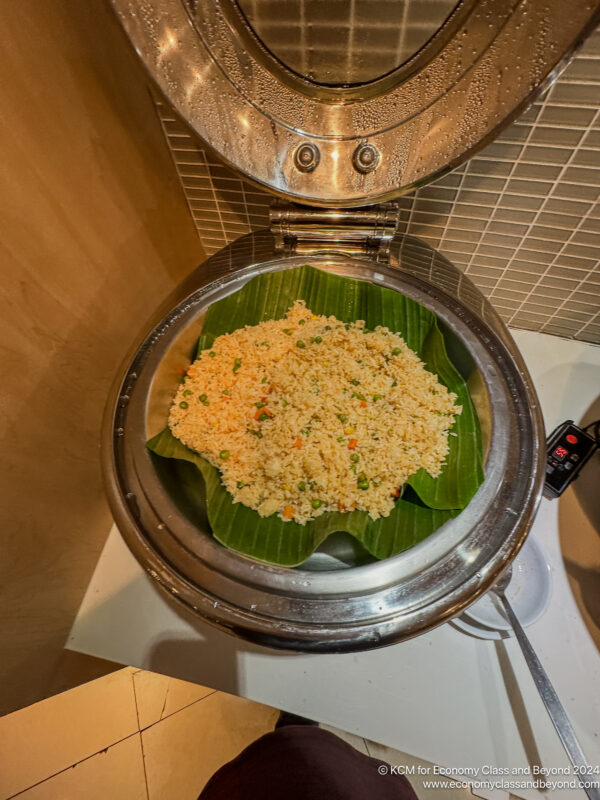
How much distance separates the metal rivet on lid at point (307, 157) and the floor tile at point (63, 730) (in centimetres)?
159

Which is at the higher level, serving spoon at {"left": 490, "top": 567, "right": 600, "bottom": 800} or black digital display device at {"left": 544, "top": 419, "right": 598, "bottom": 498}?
black digital display device at {"left": 544, "top": 419, "right": 598, "bottom": 498}

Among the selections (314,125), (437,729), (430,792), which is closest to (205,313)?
(314,125)

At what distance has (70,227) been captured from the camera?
708 millimetres

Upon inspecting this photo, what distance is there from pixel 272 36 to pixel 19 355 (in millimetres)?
663

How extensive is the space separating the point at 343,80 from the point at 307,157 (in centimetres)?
14

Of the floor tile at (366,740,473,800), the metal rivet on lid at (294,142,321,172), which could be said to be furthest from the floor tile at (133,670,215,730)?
the metal rivet on lid at (294,142,321,172)

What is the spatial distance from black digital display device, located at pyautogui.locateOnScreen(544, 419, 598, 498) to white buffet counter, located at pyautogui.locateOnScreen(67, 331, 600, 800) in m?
0.16

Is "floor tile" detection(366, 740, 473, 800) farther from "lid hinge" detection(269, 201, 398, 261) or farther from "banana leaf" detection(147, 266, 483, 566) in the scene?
"lid hinge" detection(269, 201, 398, 261)

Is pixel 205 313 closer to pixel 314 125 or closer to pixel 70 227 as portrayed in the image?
pixel 70 227

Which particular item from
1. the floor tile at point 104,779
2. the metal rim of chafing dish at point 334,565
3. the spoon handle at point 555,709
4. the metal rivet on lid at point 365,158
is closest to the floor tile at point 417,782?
the spoon handle at point 555,709

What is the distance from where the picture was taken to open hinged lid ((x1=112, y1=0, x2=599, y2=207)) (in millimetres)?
575

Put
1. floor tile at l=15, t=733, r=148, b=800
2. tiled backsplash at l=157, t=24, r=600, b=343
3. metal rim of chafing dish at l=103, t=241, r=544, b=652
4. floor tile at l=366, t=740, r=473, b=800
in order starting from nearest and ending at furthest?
metal rim of chafing dish at l=103, t=241, r=544, b=652 < tiled backsplash at l=157, t=24, r=600, b=343 < floor tile at l=366, t=740, r=473, b=800 < floor tile at l=15, t=733, r=148, b=800

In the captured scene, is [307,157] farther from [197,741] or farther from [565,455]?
[197,741]

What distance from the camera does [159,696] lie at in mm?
1314
